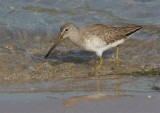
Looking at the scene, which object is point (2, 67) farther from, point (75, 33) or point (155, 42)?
point (155, 42)

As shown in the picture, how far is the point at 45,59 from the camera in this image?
9.26 meters

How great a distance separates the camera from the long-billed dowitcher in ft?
29.5

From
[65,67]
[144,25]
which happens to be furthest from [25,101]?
[144,25]

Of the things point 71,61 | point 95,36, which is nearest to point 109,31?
point 95,36

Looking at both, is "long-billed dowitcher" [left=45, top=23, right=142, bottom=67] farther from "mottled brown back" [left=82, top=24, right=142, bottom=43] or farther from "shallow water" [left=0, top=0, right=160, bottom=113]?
"shallow water" [left=0, top=0, right=160, bottom=113]

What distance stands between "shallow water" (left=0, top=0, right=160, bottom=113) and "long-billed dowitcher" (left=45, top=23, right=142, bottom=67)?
0.29m

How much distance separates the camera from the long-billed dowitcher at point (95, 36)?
8.98 meters

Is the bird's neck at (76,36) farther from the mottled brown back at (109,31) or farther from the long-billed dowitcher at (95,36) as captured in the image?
the mottled brown back at (109,31)

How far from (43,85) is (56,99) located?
2.73 ft

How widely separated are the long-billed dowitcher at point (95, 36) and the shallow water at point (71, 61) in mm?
288

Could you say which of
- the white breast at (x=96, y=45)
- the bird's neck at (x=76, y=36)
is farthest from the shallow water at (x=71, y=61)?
the bird's neck at (x=76, y=36)

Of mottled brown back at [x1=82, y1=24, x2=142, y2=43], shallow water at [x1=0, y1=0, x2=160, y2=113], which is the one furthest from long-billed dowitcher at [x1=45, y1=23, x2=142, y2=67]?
shallow water at [x1=0, y1=0, x2=160, y2=113]

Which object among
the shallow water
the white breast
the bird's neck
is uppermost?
the bird's neck

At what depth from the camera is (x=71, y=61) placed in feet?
30.5
